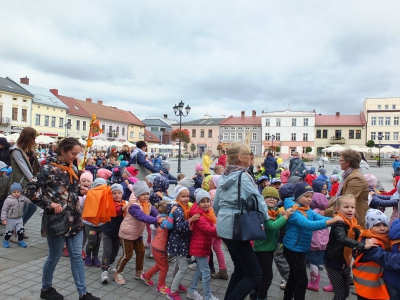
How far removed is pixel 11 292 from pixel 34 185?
1.55 m

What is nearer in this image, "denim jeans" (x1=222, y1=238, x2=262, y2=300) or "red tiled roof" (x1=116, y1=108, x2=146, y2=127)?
"denim jeans" (x1=222, y1=238, x2=262, y2=300)

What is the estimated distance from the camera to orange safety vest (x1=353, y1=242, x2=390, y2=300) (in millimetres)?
2768

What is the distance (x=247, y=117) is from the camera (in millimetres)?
68812

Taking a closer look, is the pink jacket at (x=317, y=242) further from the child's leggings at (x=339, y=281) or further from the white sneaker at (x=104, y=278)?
the white sneaker at (x=104, y=278)

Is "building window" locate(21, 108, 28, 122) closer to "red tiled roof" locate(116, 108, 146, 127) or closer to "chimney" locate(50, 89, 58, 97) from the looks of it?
"chimney" locate(50, 89, 58, 97)

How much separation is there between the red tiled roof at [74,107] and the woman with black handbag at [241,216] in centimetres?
5092

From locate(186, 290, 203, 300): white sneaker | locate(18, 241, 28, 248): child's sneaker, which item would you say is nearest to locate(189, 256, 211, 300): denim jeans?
locate(186, 290, 203, 300): white sneaker

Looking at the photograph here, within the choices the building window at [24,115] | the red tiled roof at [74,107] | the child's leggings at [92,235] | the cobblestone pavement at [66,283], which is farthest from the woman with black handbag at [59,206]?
the red tiled roof at [74,107]

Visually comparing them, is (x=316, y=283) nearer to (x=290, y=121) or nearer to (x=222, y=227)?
(x=222, y=227)

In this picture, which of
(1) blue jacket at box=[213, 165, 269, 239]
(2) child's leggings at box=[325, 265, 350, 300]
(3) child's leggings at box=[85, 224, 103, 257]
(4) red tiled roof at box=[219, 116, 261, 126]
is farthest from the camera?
(4) red tiled roof at box=[219, 116, 261, 126]

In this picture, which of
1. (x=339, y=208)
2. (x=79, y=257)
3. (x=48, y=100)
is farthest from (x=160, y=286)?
(x=48, y=100)

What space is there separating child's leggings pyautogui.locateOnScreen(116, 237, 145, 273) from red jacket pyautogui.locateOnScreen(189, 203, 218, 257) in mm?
934

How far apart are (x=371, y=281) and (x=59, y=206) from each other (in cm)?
312

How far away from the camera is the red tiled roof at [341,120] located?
60.5m
